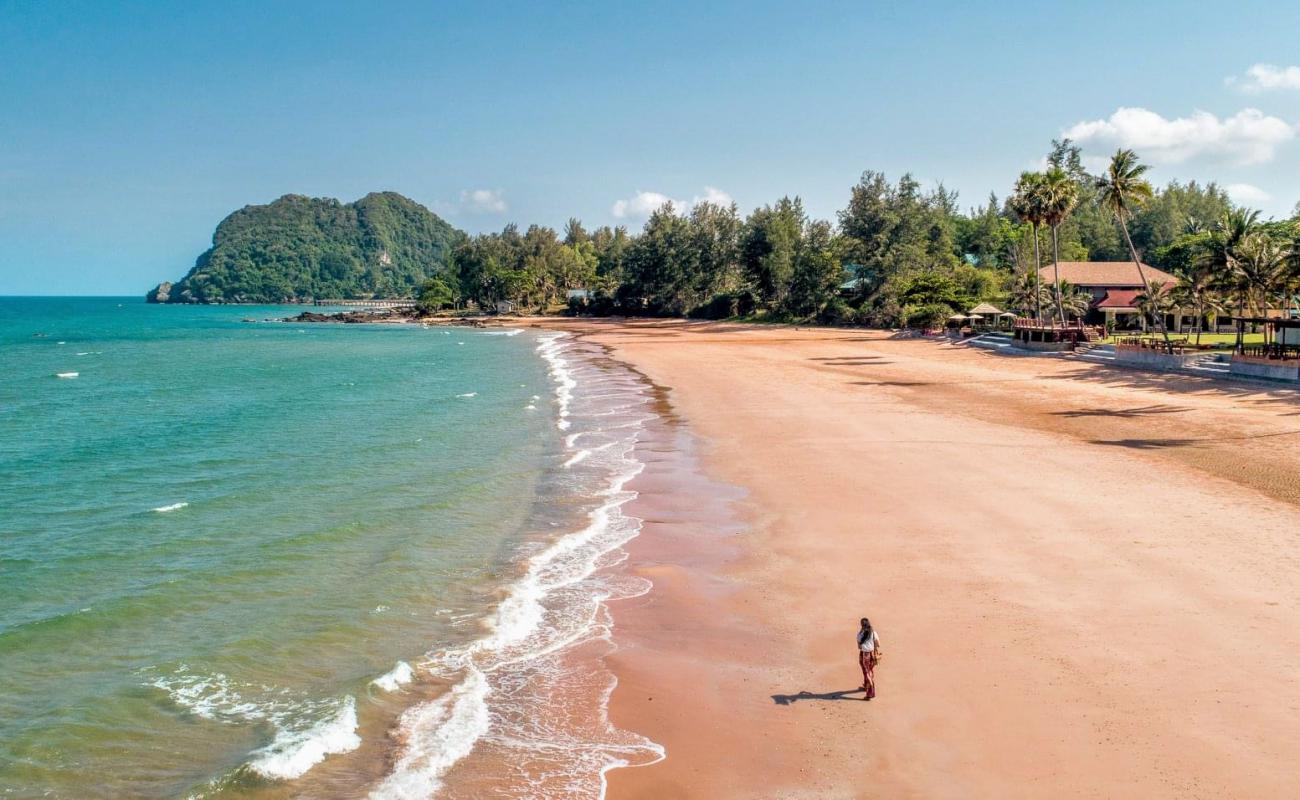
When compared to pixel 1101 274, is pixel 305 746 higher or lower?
lower

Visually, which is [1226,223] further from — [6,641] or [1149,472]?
[6,641]

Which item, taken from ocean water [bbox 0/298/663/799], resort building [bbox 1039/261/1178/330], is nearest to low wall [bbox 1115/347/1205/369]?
resort building [bbox 1039/261/1178/330]

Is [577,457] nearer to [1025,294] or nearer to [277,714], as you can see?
[277,714]

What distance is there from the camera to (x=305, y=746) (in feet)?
34.4

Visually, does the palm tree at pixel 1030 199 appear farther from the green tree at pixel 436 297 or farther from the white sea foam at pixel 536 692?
the green tree at pixel 436 297

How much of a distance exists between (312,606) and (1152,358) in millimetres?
45179

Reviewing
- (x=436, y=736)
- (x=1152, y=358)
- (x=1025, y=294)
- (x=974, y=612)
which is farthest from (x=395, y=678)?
(x=1025, y=294)

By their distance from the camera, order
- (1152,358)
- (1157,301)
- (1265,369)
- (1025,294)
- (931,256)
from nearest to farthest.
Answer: (1265,369) < (1152,358) < (1157,301) < (1025,294) < (931,256)

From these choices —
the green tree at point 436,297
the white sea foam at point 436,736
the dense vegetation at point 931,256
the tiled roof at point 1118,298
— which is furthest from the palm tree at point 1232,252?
the green tree at point 436,297

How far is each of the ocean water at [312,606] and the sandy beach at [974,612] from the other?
1337 millimetres

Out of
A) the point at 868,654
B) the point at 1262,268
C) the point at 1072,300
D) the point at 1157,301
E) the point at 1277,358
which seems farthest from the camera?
the point at 1072,300

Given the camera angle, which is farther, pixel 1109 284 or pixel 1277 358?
pixel 1109 284

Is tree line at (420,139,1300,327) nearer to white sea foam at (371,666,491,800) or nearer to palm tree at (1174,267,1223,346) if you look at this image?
palm tree at (1174,267,1223,346)

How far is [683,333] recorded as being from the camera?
311 feet
